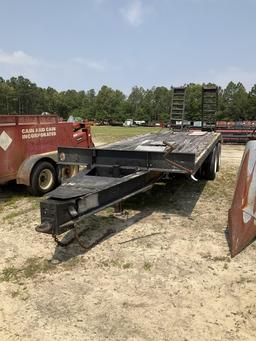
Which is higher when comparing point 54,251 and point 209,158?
point 209,158

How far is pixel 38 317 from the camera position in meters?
3.54

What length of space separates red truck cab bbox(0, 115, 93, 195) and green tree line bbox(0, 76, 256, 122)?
6846 cm

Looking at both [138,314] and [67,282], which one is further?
[67,282]

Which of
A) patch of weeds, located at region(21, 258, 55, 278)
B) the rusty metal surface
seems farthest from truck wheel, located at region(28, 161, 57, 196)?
the rusty metal surface

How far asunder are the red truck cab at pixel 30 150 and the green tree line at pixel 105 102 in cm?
6846

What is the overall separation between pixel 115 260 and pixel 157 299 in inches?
39.5

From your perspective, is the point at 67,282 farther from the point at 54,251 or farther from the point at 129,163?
the point at 129,163

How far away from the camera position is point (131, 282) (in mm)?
4172

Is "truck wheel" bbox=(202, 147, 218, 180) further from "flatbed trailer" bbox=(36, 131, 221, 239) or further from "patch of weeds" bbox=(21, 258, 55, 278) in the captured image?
"patch of weeds" bbox=(21, 258, 55, 278)

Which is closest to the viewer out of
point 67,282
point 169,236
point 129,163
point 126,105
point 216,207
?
point 67,282

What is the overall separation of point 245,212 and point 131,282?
1693 millimetres

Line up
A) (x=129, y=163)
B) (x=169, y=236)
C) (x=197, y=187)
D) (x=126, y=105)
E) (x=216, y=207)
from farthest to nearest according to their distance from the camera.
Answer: (x=126, y=105), (x=197, y=187), (x=216, y=207), (x=129, y=163), (x=169, y=236)

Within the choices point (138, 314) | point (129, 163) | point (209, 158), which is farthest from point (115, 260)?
point (209, 158)

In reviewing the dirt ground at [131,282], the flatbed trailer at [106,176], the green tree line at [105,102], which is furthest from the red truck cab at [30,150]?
the green tree line at [105,102]
